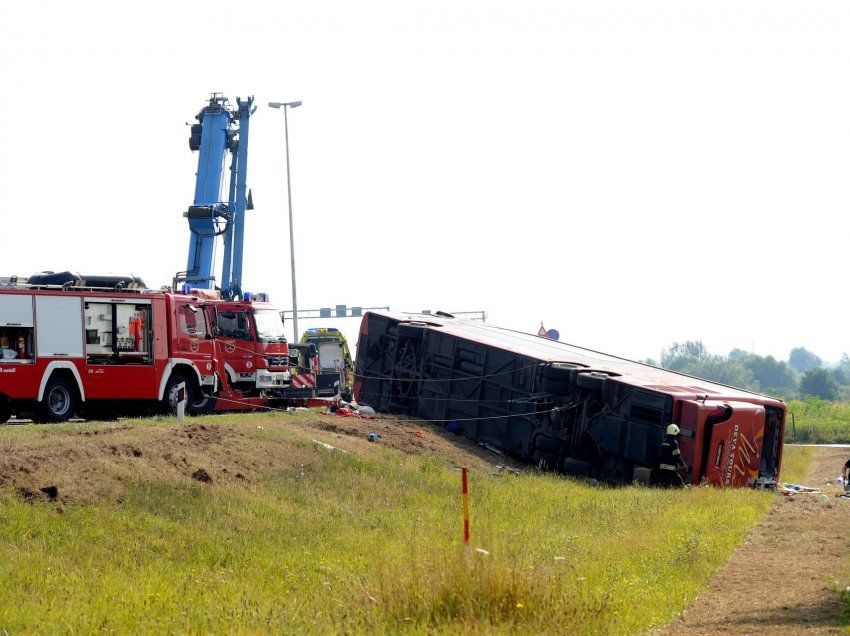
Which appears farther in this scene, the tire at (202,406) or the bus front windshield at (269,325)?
the bus front windshield at (269,325)

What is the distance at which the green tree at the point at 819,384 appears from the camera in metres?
147

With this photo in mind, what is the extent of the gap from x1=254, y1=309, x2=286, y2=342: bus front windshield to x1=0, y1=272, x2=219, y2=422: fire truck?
2.34 meters

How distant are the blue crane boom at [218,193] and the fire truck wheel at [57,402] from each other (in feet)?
46.5

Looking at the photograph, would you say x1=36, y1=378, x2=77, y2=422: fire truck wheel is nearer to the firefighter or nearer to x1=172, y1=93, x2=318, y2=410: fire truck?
x1=172, y1=93, x2=318, y2=410: fire truck

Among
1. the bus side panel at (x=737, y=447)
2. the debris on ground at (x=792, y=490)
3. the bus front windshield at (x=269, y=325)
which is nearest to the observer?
the bus side panel at (x=737, y=447)

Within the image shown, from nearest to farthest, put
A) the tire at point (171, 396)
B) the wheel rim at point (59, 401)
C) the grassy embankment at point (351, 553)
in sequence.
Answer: the grassy embankment at point (351, 553) → the wheel rim at point (59, 401) → the tire at point (171, 396)

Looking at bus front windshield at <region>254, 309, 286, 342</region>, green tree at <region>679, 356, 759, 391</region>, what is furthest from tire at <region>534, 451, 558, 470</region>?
green tree at <region>679, 356, 759, 391</region>

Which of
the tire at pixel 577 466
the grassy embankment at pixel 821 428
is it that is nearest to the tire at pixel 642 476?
the tire at pixel 577 466

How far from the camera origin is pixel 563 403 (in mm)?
20828

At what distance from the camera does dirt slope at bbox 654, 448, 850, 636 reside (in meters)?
9.23

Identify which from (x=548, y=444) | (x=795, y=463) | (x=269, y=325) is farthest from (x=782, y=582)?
(x=795, y=463)

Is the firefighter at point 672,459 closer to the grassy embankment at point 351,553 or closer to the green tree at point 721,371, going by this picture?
the grassy embankment at point 351,553

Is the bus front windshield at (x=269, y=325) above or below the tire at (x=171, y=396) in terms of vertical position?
above

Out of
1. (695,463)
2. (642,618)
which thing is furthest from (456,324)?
(642,618)
